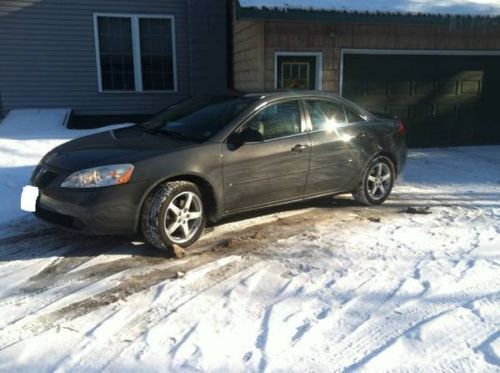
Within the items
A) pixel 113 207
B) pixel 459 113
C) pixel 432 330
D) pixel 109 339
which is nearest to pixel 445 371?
pixel 432 330

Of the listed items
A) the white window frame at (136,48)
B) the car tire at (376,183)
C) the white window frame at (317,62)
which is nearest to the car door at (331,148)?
the car tire at (376,183)

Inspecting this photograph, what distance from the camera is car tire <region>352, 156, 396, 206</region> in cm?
615

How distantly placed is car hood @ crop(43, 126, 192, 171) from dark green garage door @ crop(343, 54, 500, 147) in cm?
615

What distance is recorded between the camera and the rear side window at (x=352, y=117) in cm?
596

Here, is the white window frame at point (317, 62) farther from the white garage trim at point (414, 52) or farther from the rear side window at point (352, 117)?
the rear side window at point (352, 117)

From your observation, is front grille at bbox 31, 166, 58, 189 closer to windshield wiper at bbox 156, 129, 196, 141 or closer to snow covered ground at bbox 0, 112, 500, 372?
snow covered ground at bbox 0, 112, 500, 372

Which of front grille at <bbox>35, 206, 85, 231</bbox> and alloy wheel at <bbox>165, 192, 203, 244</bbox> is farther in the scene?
alloy wheel at <bbox>165, 192, 203, 244</bbox>

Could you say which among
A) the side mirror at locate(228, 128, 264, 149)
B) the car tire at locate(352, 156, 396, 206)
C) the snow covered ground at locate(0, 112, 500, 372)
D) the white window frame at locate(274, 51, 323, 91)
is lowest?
the snow covered ground at locate(0, 112, 500, 372)

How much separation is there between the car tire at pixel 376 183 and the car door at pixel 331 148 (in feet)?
0.94

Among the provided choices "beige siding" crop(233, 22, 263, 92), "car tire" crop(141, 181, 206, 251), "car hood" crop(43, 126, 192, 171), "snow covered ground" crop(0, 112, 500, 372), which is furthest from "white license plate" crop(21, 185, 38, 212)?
"beige siding" crop(233, 22, 263, 92)

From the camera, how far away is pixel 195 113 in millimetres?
5332

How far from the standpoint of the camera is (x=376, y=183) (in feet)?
20.6

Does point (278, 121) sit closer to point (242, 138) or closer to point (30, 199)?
point (242, 138)

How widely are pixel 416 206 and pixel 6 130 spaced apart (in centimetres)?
868
